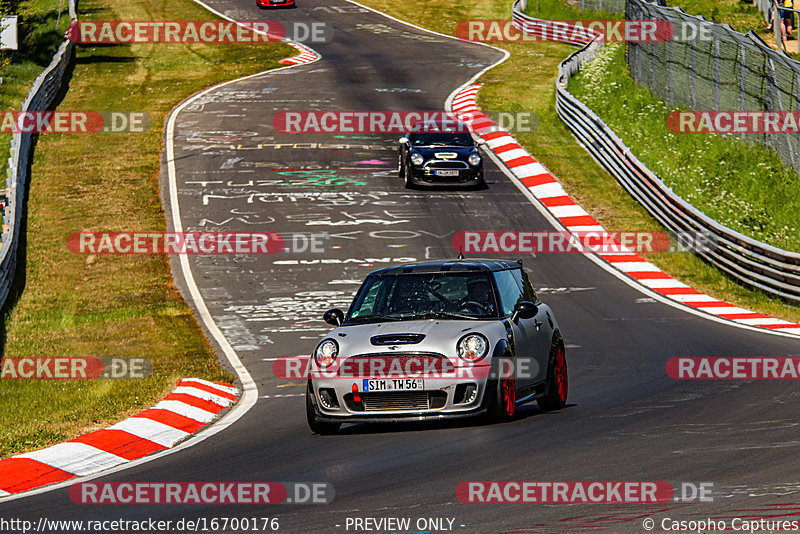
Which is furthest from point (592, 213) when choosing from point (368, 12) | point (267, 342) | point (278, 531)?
point (368, 12)

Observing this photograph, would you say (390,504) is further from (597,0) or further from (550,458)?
(597,0)

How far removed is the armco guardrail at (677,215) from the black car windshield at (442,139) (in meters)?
4.09

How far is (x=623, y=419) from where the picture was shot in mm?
10812

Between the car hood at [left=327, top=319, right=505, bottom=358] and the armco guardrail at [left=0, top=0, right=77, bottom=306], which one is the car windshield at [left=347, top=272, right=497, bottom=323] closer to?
the car hood at [left=327, top=319, right=505, bottom=358]

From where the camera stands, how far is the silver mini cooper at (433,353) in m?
10.5

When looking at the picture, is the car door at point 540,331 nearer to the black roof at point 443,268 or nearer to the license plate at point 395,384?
the black roof at point 443,268

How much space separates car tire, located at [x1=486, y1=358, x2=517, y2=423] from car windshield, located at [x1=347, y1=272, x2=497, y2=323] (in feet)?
2.62

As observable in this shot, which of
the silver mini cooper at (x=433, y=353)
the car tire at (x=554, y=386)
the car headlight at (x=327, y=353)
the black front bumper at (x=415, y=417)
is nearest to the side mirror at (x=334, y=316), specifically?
the silver mini cooper at (x=433, y=353)

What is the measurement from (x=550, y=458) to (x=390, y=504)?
175cm

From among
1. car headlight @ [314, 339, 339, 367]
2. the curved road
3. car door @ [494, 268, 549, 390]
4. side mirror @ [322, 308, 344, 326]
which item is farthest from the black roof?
the curved road

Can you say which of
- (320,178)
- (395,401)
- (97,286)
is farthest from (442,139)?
(395,401)

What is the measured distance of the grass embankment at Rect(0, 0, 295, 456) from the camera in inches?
577

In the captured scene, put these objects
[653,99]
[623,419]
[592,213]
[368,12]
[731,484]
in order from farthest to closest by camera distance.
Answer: [368,12]
[653,99]
[592,213]
[623,419]
[731,484]

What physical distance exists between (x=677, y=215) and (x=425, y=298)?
1514 cm
